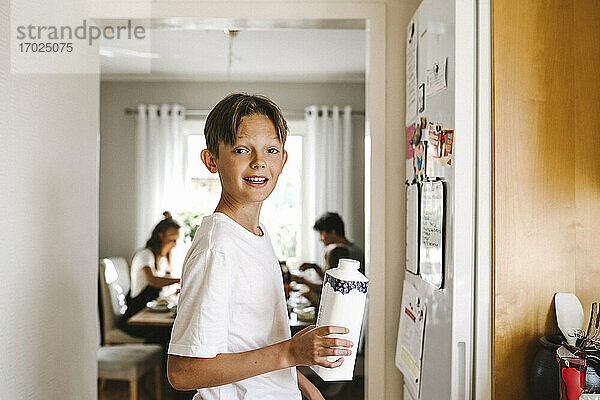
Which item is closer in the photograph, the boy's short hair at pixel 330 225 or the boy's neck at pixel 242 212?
the boy's neck at pixel 242 212

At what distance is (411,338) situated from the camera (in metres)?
2.20

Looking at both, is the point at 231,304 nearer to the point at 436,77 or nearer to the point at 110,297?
the point at 436,77

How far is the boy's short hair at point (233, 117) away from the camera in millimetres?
1527

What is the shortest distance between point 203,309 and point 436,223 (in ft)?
2.66

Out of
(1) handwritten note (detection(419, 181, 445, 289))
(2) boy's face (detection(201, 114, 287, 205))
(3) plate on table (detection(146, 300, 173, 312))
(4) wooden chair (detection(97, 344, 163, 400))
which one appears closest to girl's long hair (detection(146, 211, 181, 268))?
(3) plate on table (detection(146, 300, 173, 312))

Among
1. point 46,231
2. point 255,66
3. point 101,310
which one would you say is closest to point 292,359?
point 46,231

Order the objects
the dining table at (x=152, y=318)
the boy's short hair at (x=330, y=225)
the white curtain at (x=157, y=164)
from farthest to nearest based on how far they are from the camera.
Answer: the white curtain at (x=157, y=164) < the boy's short hair at (x=330, y=225) < the dining table at (x=152, y=318)

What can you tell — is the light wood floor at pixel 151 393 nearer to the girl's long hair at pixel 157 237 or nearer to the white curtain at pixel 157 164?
the girl's long hair at pixel 157 237

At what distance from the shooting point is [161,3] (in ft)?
8.44

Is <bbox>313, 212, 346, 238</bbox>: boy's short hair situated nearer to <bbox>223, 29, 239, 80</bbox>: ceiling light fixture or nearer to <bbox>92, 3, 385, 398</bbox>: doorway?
<bbox>223, 29, 239, 80</bbox>: ceiling light fixture

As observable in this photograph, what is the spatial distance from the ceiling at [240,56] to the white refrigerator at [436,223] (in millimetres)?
2479


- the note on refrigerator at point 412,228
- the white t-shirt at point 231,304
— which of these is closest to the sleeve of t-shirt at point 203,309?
the white t-shirt at point 231,304

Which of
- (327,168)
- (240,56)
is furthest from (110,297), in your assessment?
(327,168)

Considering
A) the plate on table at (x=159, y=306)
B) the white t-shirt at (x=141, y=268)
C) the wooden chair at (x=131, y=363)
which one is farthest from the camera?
the white t-shirt at (x=141, y=268)
